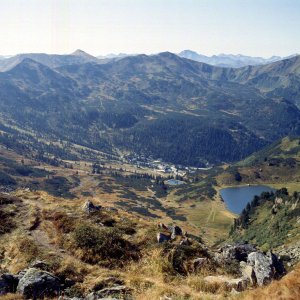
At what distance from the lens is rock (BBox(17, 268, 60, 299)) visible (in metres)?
24.2

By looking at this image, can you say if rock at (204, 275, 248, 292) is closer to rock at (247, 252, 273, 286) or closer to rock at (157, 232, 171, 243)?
rock at (247, 252, 273, 286)

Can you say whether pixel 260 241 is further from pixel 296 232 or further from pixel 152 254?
pixel 152 254

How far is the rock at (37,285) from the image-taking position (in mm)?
24183

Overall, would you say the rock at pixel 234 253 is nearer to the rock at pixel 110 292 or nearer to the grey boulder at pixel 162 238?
the grey boulder at pixel 162 238

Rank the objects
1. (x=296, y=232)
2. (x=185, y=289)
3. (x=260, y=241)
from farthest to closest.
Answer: (x=260, y=241) < (x=296, y=232) < (x=185, y=289)

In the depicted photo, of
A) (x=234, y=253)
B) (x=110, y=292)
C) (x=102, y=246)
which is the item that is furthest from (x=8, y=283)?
(x=234, y=253)

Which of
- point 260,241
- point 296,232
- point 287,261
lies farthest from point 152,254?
point 260,241

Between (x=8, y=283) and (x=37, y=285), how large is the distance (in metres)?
2.09

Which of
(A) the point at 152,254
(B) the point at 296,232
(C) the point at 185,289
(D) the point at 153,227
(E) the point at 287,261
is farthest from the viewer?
(B) the point at 296,232

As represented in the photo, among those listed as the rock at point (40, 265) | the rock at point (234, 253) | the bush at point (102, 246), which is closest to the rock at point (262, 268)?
the rock at point (234, 253)

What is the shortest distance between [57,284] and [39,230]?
14.7m

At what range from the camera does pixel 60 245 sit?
1393 inches

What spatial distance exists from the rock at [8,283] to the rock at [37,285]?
0.81m

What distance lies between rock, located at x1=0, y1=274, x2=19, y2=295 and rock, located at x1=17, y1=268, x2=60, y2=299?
0.81 metres
